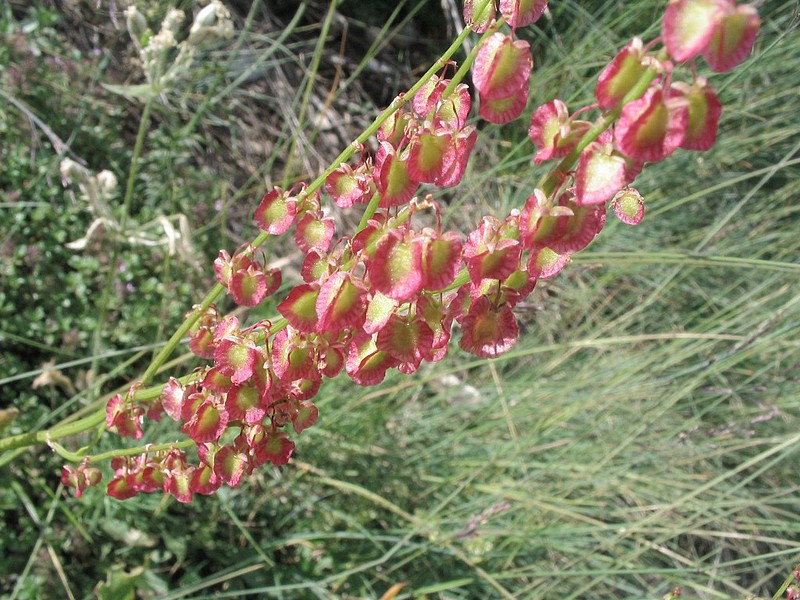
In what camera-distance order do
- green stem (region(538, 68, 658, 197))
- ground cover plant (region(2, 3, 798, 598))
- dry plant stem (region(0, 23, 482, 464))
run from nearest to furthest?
1. green stem (region(538, 68, 658, 197))
2. dry plant stem (region(0, 23, 482, 464))
3. ground cover plant (region(2, 3, 798, 598))

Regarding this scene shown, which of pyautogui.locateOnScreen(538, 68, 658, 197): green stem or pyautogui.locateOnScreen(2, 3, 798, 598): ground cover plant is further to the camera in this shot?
pyautogui.locateOnScreen(2, 3, 798, 598): ground cover plant

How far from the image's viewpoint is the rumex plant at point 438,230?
0.41 m

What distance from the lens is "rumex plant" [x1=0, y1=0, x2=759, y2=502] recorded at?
41 centimetres

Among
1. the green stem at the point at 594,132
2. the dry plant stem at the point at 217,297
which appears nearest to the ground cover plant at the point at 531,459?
the dry plant stem at the point at 217,297

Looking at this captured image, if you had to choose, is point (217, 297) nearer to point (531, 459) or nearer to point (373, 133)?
point (373, 133)

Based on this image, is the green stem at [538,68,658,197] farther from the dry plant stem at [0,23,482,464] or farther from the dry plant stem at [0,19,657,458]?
the dry plant stem at [0,23,482,464]

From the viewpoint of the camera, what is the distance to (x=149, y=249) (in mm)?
1725

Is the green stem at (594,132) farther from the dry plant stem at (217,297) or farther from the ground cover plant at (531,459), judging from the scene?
the ground cover plant at (531,459)

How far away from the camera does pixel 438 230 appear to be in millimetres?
494

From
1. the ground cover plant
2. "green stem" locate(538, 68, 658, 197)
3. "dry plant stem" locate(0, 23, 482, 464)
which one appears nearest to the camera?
"green stem" locate(538, 68, 658, 197)

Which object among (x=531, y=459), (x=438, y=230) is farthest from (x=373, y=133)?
(x=531, y=459)

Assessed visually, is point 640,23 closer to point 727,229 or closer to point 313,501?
point 727,229

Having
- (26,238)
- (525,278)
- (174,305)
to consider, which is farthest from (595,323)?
(525,278)

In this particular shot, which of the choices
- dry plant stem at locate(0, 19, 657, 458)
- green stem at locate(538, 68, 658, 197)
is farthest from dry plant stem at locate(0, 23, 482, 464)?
green stem at locate(538, 68, 658, 197)
